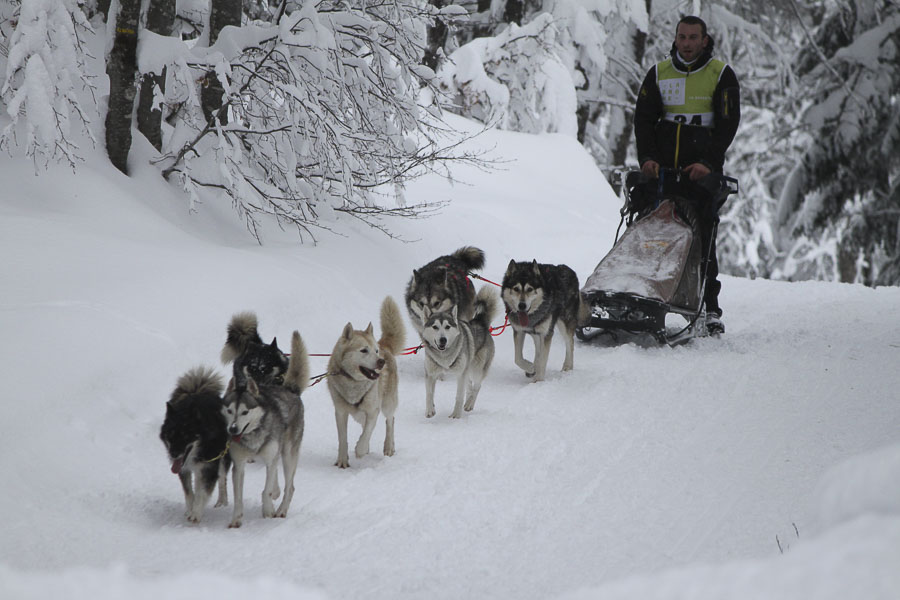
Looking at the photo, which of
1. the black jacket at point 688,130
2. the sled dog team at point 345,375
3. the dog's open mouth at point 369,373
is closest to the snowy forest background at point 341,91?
the black jacket at point 688,130

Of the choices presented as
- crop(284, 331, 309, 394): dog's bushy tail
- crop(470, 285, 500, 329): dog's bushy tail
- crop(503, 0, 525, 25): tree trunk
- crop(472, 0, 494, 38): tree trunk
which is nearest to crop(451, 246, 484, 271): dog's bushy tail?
crop(470, 285, 500, 329): dog's bushy tail

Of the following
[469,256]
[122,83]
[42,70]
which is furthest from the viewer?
[469,256]

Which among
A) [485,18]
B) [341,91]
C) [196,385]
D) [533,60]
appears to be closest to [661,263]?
[341,91]

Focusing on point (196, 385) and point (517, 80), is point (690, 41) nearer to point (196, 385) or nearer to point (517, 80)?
point (196, 385)

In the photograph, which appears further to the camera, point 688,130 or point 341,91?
point 688,130

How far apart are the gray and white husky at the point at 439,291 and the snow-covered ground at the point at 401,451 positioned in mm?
620

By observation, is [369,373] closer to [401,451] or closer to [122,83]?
[401,451]

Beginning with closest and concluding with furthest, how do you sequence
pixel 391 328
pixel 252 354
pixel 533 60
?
1. pixel 252 354
2. pixel 391 328
3. pixel 533 60

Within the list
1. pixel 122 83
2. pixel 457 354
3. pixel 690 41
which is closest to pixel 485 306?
pixel 457 354

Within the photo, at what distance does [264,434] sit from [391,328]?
186 cm

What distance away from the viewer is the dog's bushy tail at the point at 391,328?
5.94 m

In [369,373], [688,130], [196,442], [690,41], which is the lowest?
[196,442]

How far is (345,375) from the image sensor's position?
17.5 feet

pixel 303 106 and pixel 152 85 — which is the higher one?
pixel 152 85
